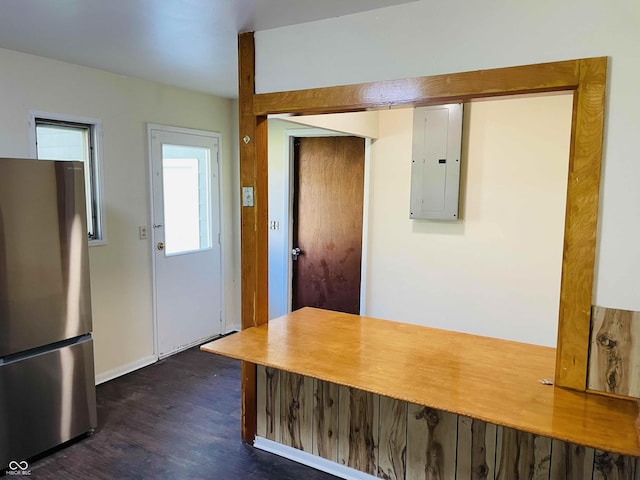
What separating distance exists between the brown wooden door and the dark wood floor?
3.86 ft

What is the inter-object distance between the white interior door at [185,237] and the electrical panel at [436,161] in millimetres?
1946

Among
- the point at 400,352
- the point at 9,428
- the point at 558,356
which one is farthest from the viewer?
the point at 9,428

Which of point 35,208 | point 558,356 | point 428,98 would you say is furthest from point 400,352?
point 35,208

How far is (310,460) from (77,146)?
2700 mm

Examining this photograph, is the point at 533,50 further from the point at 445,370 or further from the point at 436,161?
the point at 436,161

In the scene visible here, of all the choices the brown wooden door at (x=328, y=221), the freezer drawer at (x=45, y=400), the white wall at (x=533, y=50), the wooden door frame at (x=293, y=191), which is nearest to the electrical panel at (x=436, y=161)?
the wooden door frame at (x=293, y=191)

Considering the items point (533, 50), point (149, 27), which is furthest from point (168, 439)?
point (533, 50)

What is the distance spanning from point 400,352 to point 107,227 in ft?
8.11

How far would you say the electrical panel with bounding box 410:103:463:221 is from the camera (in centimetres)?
335

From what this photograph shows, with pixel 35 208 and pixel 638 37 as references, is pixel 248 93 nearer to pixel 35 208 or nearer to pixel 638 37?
pixel 35 208

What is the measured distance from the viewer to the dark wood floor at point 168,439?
2441mm

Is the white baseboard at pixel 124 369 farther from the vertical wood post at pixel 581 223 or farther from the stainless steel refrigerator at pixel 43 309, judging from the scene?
the vertical wood post at pixel 581 223

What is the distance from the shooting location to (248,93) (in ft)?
8.01

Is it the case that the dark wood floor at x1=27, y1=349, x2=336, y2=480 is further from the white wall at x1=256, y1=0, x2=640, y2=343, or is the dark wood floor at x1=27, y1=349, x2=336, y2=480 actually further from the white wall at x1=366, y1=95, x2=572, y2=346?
the white wall at x1=256, y1=0, x2=640, y2=343
